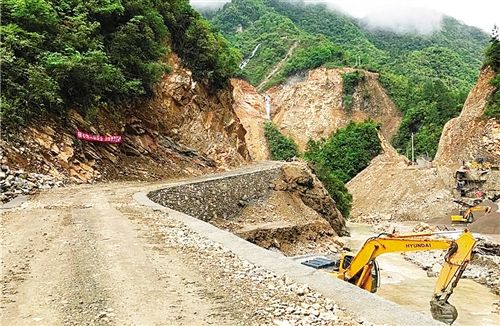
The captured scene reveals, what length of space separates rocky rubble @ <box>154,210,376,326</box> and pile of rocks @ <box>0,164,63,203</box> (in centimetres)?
848

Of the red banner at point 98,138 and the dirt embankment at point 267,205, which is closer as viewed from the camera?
the red banner at point 98,138

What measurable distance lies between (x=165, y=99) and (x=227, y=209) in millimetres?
9081

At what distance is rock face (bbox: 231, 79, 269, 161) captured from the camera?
87.1 meters

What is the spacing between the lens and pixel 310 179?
31.9m

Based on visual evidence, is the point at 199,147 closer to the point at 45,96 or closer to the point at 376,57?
the point at 45,96

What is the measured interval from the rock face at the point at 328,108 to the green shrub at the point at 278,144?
7475 millimetres

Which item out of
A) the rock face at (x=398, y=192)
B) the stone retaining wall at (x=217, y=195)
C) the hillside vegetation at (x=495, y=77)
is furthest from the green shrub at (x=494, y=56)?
the stone retaining wall at (x=217, y=195)

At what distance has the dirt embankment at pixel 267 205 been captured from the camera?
68.3 ft

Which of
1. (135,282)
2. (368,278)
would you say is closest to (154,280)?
(135,282)

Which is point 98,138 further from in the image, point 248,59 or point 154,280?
point 248,59

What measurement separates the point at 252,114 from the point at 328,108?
54.0 feet

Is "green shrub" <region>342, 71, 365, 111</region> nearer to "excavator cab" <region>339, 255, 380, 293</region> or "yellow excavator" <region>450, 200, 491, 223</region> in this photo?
"yellow excavator" <region>450, 200, 491, 223</region>

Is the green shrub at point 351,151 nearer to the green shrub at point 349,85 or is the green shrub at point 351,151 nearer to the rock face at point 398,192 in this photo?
the rock face at point 398,192

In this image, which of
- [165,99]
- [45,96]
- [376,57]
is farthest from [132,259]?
[376,57]
